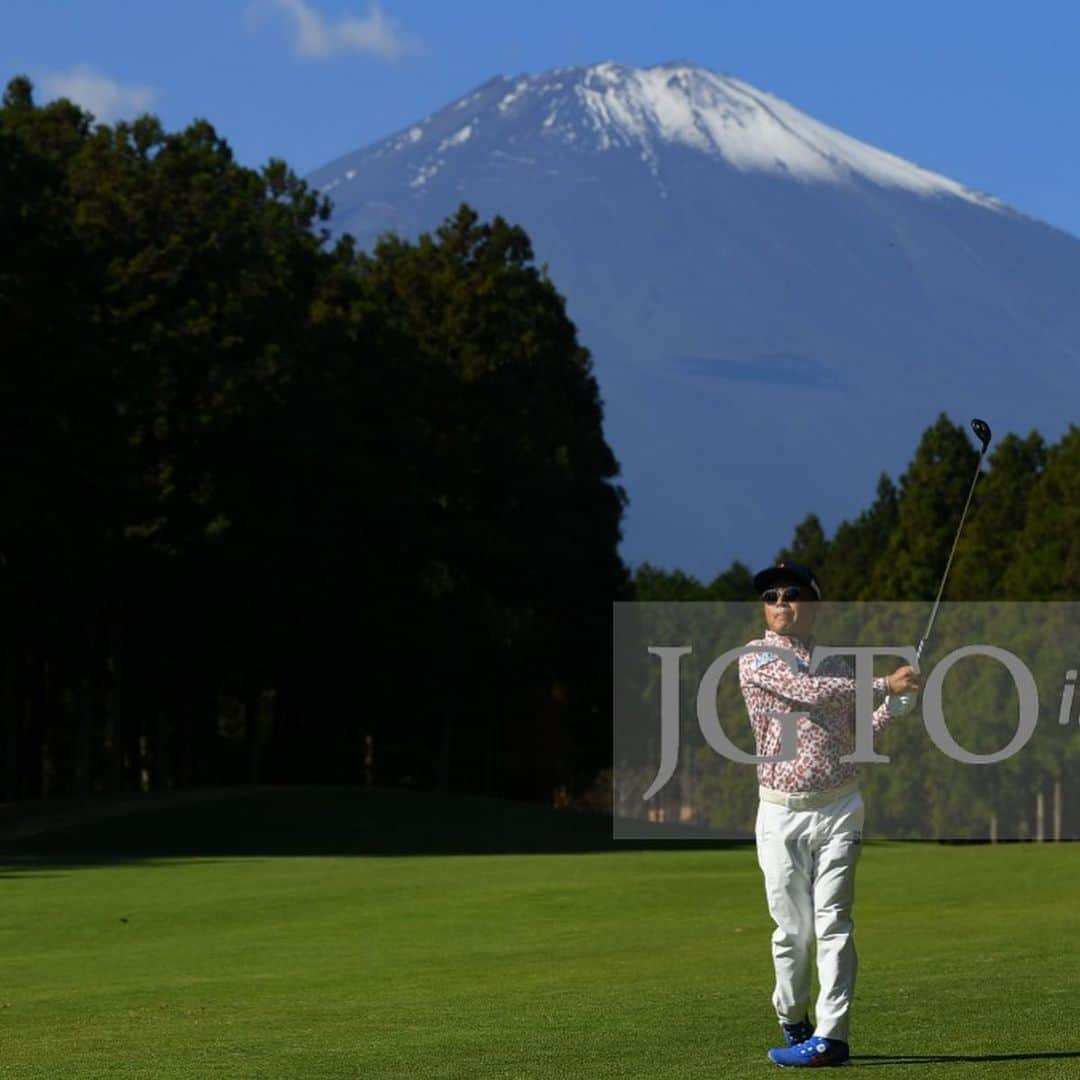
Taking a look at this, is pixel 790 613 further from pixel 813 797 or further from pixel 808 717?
pixel 813 797

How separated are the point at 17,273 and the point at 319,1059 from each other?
40.5 meters

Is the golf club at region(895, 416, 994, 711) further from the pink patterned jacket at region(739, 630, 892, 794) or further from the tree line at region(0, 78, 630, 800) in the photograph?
the tree line at region(0, 78, 630, 800)

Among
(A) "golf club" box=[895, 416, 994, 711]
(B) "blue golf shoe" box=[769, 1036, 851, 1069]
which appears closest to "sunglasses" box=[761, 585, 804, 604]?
(A) "golf club" box=[895, 416, 994, 711]

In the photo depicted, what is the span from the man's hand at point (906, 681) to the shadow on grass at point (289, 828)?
3042cm

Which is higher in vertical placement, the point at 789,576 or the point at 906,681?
the point at 789,576

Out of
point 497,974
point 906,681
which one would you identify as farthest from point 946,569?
point 497,974

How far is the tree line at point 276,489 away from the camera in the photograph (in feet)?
184

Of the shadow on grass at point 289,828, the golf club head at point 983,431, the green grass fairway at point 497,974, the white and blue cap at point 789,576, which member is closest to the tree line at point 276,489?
the shadow on grass at point 289,828

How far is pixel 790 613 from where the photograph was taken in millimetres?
12164

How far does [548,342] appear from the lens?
270ft

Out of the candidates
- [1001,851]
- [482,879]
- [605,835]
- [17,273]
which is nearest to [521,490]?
[605,835]

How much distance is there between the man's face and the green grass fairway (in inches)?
85.5

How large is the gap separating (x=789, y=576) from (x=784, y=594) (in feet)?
0.31

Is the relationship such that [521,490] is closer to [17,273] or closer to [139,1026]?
[17,273]
